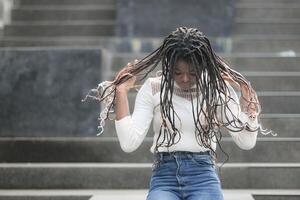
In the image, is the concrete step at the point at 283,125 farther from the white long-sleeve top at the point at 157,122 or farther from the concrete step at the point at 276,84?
the white long-sleeve top at the point at 157,122

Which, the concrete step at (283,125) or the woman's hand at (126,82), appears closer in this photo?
the woman's hand at (126,82)

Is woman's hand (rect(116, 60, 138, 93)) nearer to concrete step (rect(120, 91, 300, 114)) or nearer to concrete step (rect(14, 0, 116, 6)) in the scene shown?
concrete step (rect(120, 91, 300, 114))

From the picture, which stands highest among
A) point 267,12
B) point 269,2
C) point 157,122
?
point 269,2

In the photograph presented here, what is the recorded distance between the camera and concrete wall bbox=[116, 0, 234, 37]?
8.22 m

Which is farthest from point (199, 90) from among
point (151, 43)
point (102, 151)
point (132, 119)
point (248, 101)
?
point (151, 43)

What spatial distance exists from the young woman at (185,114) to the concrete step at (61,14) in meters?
5.57

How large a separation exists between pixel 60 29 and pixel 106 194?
13.8 feet

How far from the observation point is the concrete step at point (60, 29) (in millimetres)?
8516

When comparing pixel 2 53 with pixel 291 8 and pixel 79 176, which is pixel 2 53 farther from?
pixel 291 8

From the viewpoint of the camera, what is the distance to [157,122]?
3336 mm

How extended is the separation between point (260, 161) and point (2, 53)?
2.40m

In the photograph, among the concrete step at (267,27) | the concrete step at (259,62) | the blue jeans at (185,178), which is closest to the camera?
the blue jeans at (185,178)

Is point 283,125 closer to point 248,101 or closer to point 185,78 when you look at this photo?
point 248,101

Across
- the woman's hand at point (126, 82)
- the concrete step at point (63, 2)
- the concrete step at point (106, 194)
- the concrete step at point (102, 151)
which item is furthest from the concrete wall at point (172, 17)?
the woman's hand at point (126, 82)
